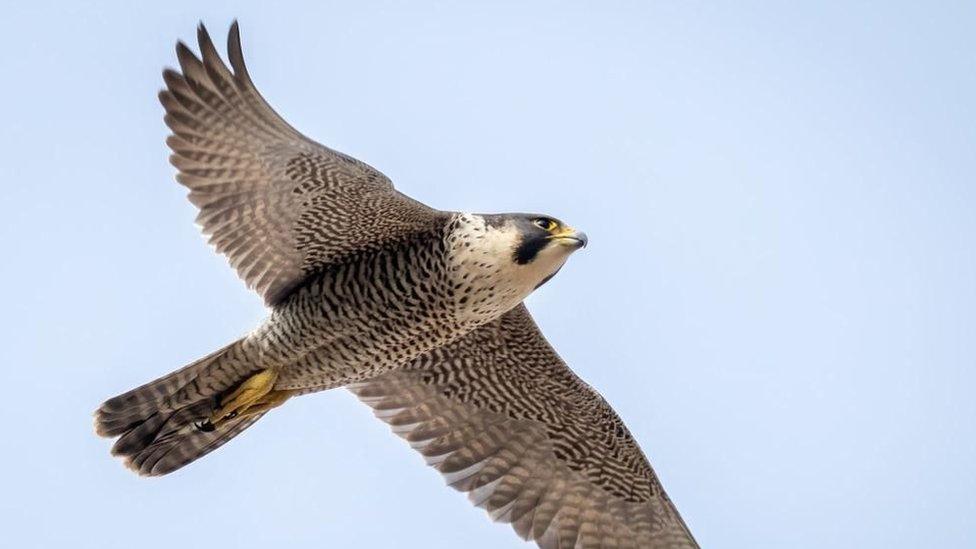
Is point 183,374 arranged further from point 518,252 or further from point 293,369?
point 518,252

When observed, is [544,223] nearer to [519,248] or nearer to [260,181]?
[519,248]

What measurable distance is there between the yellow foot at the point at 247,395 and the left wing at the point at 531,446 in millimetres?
1390

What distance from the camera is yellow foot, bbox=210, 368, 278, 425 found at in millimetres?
13047

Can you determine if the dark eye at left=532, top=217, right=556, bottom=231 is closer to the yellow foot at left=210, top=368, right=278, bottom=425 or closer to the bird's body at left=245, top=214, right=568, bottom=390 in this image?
the bird's body at left=245, top=214, right=568, bottom=390

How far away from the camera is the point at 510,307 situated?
12773 millimetres

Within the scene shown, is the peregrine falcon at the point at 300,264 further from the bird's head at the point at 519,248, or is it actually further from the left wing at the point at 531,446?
the left wing at the point at 531,446

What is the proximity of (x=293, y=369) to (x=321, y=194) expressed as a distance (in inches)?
58.3

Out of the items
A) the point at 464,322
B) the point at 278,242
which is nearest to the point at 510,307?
the point at 464,322

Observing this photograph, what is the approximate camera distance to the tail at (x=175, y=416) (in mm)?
12945

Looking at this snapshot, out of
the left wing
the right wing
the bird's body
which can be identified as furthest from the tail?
the left wing

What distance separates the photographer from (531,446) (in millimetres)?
14430

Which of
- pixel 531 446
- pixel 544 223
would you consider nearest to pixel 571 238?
pixel 544 223

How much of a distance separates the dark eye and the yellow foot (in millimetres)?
2554

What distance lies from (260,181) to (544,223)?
244 centimetres
